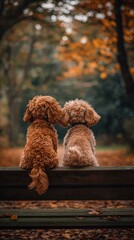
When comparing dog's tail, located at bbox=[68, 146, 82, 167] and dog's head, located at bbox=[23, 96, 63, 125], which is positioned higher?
dog's head, located at bbox=[23, 96, 63, 125]

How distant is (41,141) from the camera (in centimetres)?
350

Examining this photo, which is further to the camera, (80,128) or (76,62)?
(76,62)

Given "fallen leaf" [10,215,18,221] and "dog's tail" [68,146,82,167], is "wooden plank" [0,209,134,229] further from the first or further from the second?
"dog's tail" [68,146,82,167]

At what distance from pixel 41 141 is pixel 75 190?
624 mm

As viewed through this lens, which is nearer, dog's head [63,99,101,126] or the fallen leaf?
the fallen leaf

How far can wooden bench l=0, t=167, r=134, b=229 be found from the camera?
323cm

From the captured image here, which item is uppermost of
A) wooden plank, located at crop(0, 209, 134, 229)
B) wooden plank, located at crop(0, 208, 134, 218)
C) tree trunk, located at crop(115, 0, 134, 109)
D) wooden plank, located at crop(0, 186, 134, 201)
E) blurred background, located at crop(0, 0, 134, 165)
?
blurred background, located at crop(0, 0, 134, 165)

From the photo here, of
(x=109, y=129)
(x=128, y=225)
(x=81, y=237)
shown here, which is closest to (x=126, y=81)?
(x=81, y=237)

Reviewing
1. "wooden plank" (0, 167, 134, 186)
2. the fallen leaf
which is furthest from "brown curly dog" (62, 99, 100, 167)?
the fallen leaf

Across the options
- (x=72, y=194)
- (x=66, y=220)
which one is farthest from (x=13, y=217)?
(x=72, y=194)

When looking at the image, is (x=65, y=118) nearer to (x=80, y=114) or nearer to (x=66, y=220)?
(x=80, y=114)

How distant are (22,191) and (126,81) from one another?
7161 mm

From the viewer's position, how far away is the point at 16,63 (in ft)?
74.5

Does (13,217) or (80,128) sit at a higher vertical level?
(80,128)
